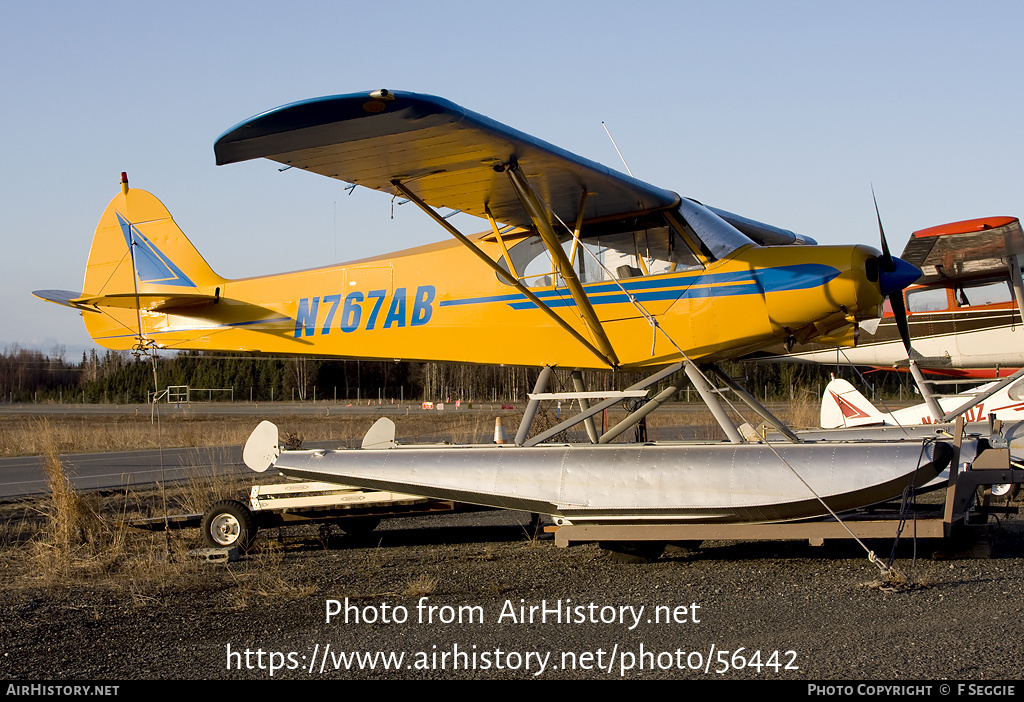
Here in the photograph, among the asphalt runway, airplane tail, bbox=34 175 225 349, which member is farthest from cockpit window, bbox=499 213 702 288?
the asphalt runway

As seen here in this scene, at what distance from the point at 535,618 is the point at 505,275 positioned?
11.9 feet

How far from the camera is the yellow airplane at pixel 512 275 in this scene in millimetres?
6965

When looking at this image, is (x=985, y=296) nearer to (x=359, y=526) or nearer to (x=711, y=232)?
(x=711, y=232)

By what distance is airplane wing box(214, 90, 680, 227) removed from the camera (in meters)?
6.05

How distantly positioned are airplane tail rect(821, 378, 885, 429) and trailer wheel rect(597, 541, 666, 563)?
808cm

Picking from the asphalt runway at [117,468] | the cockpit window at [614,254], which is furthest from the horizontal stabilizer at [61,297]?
the cockpit window at [614,254]

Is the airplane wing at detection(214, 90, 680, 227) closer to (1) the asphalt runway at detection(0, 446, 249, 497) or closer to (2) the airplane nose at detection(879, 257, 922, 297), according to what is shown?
(2) the airplane nose at detection(879, 257, 922, 297)

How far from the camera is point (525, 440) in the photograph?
8344 mm

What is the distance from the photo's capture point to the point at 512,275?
8508 mm

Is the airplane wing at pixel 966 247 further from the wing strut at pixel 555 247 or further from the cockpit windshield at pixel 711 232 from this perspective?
the wing strut at pixel 555 247

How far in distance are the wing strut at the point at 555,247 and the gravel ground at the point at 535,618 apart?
2.12 m

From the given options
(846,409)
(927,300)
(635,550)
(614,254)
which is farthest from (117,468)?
(927,300)

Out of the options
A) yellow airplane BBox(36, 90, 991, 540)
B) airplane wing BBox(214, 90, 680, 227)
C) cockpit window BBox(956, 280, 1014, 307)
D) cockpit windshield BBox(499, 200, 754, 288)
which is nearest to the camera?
airplane wing BBox(214, 90, 680, 227)
